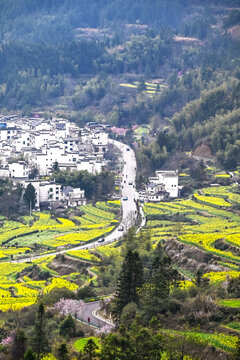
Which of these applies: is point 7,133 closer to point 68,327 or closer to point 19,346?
point 68,327

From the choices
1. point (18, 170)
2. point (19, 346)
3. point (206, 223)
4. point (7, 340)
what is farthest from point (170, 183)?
point (19, 346)

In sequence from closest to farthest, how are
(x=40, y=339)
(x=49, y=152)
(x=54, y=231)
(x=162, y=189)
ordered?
1. (x=40, y=339)
2. (x=54, y=231)
3. (x=162, y=189)
4. (x=49, y=152)

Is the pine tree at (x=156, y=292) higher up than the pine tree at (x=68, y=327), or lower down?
higher up

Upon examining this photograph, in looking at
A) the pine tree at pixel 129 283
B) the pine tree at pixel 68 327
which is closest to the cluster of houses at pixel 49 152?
the pine tree at pixel 129 283

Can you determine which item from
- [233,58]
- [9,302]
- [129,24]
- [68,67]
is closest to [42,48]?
[68,67]

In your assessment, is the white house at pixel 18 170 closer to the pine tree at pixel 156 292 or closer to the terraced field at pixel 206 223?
the terraced field at pixel 206 223

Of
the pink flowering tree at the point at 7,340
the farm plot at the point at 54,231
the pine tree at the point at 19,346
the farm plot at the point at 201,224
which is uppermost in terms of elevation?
the pine tree at the point at 19,346
